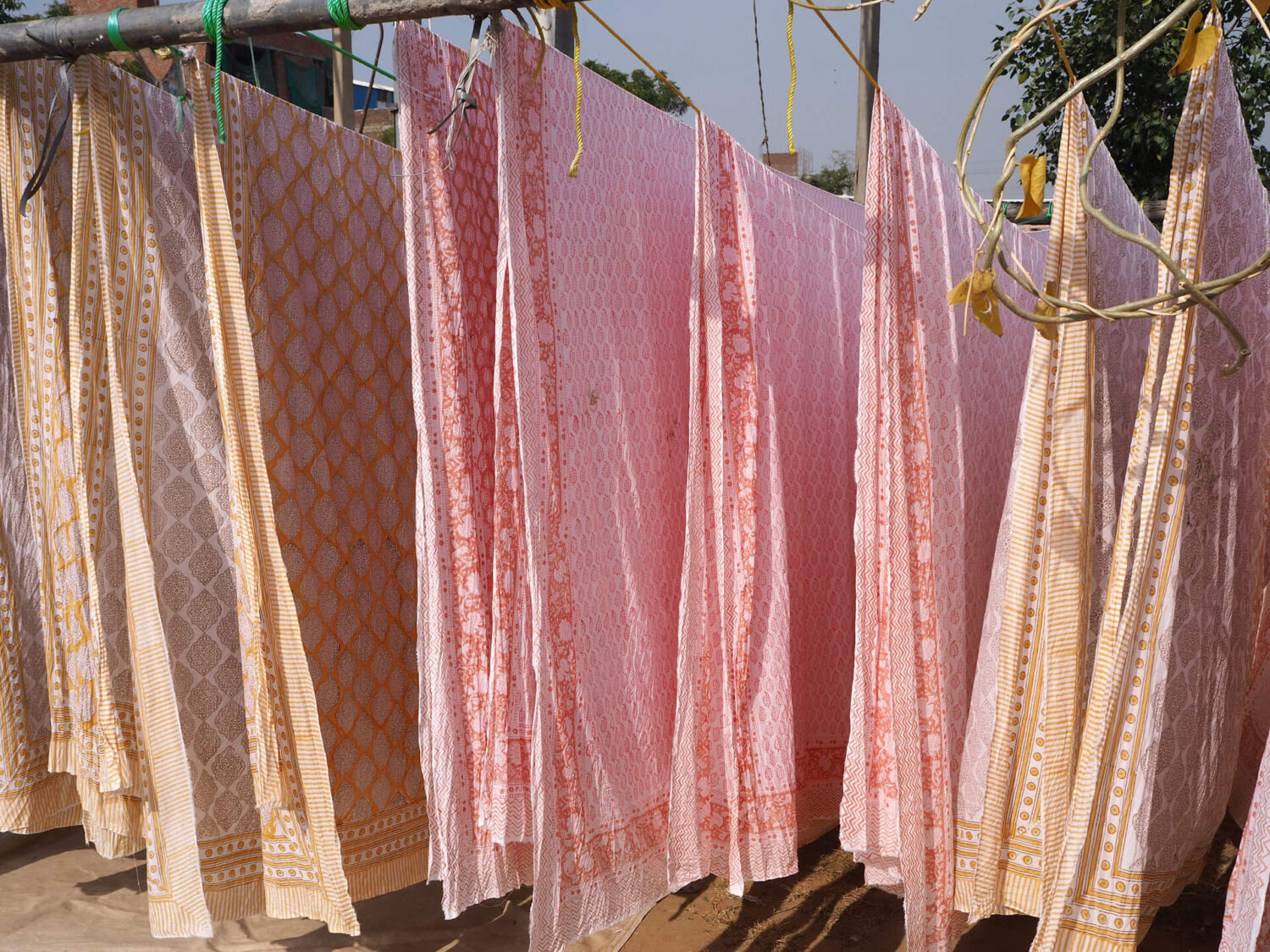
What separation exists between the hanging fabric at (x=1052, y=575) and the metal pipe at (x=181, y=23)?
0.96 metres

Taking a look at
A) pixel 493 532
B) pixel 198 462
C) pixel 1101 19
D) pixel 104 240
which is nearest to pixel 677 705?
pixel 493 532

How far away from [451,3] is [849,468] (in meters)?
1.35

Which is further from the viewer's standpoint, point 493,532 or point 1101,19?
point 1101,19

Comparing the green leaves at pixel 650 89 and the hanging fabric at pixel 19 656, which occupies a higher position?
the green leaves at pixel 650 89

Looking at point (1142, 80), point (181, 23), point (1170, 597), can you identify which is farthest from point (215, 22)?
point (1142, 80)

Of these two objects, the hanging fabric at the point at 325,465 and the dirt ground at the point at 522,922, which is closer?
the hanging fabric at the point at 325,465

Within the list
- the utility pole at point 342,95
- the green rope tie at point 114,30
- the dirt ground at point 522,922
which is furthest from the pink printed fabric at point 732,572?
the utility pole at point 342,95

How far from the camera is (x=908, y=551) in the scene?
1.70 meters

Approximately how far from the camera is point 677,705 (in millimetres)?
1822

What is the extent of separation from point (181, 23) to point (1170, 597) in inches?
69.0

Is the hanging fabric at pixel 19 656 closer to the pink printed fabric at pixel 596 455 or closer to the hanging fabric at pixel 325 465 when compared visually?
the hanging fabric at pixel 325 465

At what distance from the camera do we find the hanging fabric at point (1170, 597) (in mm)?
1419

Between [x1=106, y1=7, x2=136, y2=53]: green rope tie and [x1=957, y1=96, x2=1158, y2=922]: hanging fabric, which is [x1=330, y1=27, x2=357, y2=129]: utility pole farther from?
[x1=957, y1=96, x2=1158, y2=922]: hanging fabric

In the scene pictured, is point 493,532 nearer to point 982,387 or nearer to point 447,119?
point 447,119
